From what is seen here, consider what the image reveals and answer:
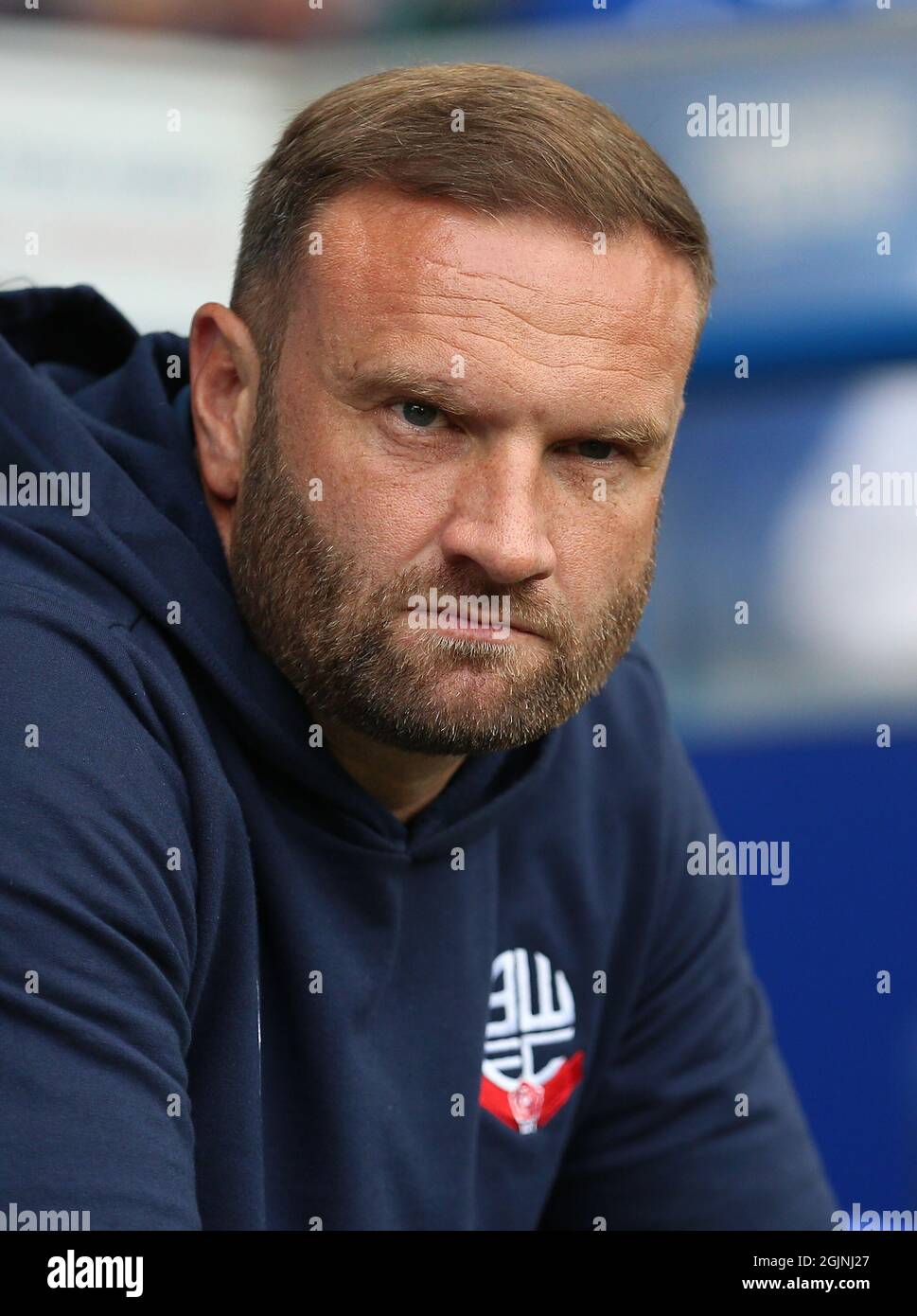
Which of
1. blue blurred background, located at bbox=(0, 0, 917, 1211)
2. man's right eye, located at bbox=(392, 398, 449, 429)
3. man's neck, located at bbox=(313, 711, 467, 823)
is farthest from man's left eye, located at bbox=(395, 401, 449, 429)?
blue blurred background, located at bbox=(0, 0, 917, 1211)

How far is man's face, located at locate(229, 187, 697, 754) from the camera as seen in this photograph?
3.91 feet

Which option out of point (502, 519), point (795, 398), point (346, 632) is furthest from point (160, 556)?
point (795, 398)

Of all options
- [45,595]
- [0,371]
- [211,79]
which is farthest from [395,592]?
[211,79]

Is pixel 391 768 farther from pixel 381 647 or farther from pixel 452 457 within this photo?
pixel 452 457

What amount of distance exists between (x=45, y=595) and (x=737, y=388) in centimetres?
154

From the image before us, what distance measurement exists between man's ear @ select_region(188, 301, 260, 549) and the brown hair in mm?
23

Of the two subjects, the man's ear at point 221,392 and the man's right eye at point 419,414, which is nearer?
the man's right eye at point 419,414

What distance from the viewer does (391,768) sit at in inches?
53.0

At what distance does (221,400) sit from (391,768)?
13.1 inches

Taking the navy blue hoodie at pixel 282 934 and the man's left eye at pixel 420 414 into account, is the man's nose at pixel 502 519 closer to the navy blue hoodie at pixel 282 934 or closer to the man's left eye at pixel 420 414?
the man's left eye at pixel 420 414

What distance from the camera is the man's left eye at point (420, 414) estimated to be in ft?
3.96

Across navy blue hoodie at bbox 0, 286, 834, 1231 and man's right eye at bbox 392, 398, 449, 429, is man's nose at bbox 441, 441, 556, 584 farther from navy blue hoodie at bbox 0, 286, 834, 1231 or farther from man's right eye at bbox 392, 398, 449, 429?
navy blue hoodie at bbox 0, 286, 834, 1231

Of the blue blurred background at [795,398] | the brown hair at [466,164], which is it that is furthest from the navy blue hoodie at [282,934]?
the blue blurred background at [795,398]

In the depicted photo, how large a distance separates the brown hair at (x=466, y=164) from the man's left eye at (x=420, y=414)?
0.15 m
